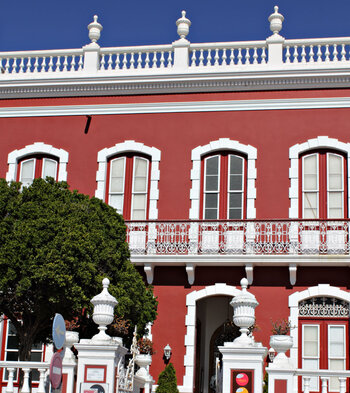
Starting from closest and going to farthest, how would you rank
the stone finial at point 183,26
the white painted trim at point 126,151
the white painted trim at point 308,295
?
the white painted trim at point 308,295, the white painted trim at point 126,151, the stone finial at point 183,26

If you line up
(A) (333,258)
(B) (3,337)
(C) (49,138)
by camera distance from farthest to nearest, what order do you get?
1. (C) (49,138)
2. (B) (3,337)
3. (A) (333,258)

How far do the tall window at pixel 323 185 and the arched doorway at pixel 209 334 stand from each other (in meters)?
3.59

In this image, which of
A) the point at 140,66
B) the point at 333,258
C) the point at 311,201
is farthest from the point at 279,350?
the point at 140,66

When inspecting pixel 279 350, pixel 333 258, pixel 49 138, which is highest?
pixel 49 138

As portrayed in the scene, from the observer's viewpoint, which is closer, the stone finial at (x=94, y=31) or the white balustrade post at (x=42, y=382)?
the white balustrade post at (x=42, y=382)

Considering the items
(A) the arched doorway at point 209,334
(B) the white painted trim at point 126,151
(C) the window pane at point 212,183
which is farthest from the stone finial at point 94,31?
(A) the arched doorway at point 209,334

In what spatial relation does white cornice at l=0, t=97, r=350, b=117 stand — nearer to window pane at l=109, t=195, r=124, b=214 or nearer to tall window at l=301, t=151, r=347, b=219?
tall window at l=301, t=151, r=347, b=219

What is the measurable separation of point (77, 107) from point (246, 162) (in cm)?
476

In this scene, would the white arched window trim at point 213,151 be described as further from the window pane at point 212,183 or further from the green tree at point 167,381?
the green tree at point 167,381

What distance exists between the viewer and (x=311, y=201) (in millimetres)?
18656

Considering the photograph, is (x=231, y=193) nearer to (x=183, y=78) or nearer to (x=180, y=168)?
(x=180, y=168)

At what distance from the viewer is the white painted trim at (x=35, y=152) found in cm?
1989

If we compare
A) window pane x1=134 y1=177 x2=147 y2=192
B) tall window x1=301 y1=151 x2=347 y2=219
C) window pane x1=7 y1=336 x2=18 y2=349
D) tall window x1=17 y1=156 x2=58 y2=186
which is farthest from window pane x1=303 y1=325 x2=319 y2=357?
tall window x1=17 y1=156 x2=58 y2=186

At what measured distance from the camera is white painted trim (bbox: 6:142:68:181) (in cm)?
1989
